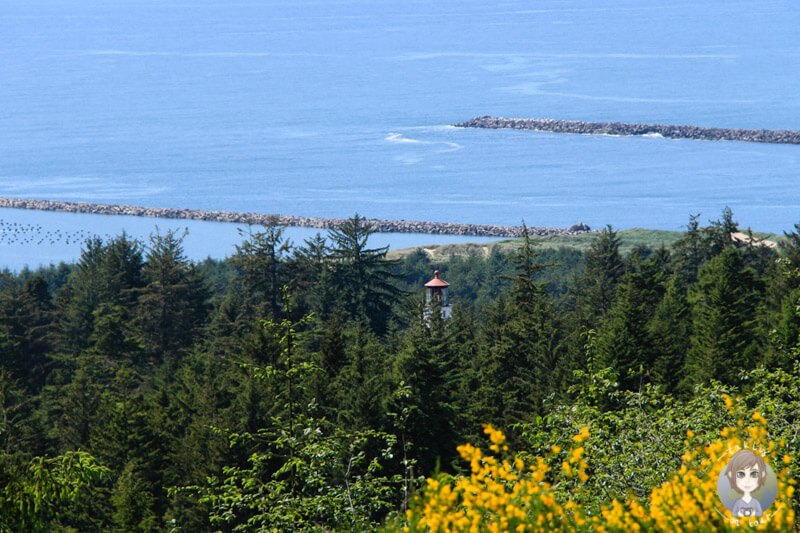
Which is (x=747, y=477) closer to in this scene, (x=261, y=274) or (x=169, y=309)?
(x=261, y=274)

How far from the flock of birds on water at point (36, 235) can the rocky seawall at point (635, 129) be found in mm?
62912

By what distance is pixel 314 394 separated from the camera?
106 feet

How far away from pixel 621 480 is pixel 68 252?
297ft

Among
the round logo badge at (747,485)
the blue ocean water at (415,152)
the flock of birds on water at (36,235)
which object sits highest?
the blue ocean water at (415,152)

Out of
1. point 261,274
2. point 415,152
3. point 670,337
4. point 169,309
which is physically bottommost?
point 169,309

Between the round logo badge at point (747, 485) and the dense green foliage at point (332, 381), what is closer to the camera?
the round logo badge at point (747, 485)

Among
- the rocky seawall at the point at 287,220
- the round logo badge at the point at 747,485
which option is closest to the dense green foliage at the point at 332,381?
the round logo badge at the point at 747,485

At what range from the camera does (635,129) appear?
141m

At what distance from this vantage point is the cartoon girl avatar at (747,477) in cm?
910

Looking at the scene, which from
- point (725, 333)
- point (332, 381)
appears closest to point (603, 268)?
point (725, 333)

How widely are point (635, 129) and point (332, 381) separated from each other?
11354 cm

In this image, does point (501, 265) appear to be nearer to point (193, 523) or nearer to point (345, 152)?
point (345, 152)

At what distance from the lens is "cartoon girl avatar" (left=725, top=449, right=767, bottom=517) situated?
9.10 metres

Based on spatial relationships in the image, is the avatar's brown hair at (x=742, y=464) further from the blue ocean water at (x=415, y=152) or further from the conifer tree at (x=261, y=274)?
the blue ocean water at (x=415, y=152)
